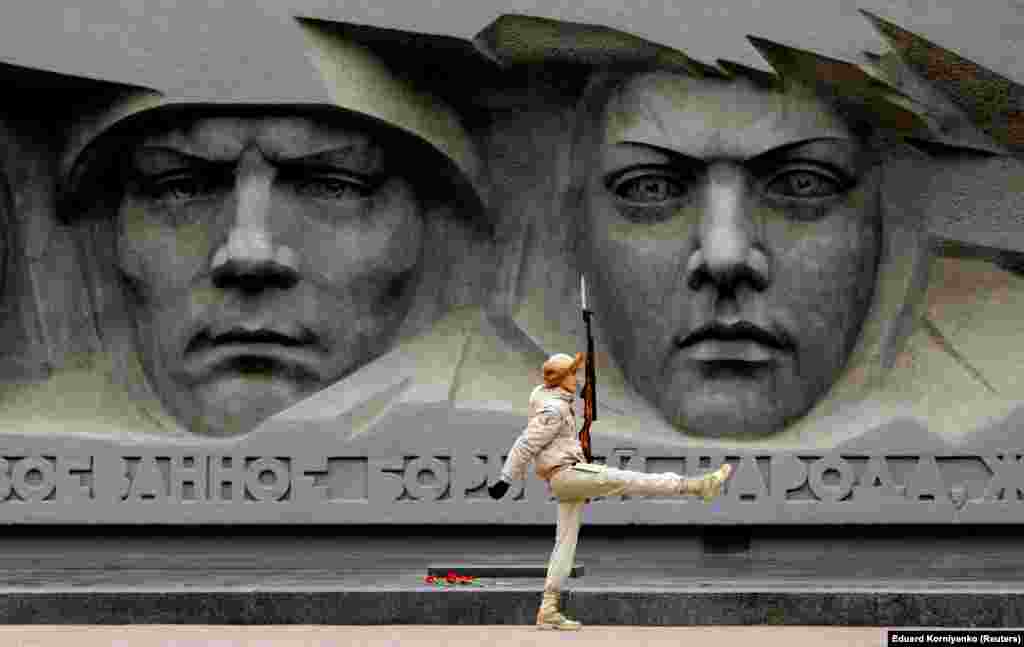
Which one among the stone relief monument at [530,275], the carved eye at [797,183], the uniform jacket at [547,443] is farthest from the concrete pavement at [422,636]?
the carved eye at [797,183]

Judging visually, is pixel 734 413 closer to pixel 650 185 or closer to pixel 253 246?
pixel 650 185

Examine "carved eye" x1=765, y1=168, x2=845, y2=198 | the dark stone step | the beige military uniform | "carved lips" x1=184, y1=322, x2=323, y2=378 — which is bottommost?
the beige military uniform

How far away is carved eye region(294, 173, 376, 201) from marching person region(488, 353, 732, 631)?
6.30 m

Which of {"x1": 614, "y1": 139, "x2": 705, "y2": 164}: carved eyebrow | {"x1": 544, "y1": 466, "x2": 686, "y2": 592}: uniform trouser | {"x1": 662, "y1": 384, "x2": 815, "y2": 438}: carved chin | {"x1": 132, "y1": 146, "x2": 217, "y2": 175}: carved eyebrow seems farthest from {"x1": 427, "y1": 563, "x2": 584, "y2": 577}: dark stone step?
{"x1": 132, "y1": 146, "x2": 217, "y2": 175}: carved eyebrow

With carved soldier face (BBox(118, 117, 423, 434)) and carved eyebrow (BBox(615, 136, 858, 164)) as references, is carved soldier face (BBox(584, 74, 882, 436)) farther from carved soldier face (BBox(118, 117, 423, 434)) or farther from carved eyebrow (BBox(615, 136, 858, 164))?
carved soldier face (BBox(118, 117, 423, 434))

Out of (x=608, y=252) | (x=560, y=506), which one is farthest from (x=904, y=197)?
(x=560, y=506)

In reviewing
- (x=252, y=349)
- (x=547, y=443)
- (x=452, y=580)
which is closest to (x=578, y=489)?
(x=547, y=443)

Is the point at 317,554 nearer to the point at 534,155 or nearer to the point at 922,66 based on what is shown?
the point at 534,155

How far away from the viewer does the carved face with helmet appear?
57.8ft

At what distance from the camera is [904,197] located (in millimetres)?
17922

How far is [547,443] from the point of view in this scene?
1185 centimetres

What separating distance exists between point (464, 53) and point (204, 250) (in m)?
2.58

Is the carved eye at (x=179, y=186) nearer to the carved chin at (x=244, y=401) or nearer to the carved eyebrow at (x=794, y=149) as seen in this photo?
the carved chin at (x=244, y=401)

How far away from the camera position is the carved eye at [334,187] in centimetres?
1795
